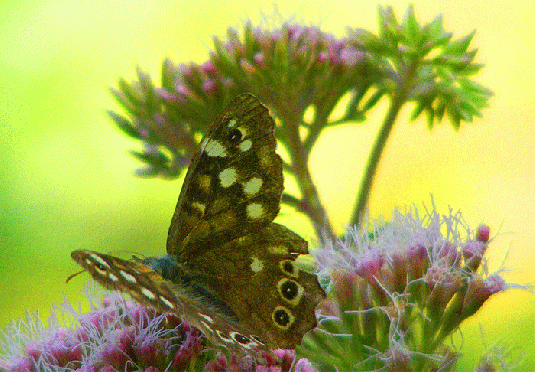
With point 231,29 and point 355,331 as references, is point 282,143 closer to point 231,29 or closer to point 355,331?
point 231,29

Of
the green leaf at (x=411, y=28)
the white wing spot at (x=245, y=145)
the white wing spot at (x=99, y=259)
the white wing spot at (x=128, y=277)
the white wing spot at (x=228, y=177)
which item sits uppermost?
the green leaf at (x=411, y=28)

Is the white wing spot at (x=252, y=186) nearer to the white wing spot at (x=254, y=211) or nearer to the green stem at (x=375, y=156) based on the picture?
the white wing spot at (x=254, y=211)

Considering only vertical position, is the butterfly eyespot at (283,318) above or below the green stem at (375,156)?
below

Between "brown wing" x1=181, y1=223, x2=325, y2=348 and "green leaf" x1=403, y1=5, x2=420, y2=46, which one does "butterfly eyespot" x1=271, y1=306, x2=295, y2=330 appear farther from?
"green leaf" x1=403, y1=5, x2=420, y2=46

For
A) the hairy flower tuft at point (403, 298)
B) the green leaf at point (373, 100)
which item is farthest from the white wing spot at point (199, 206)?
the green leaf at point (373, 100)

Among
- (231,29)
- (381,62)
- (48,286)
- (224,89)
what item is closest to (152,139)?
(224,89)
